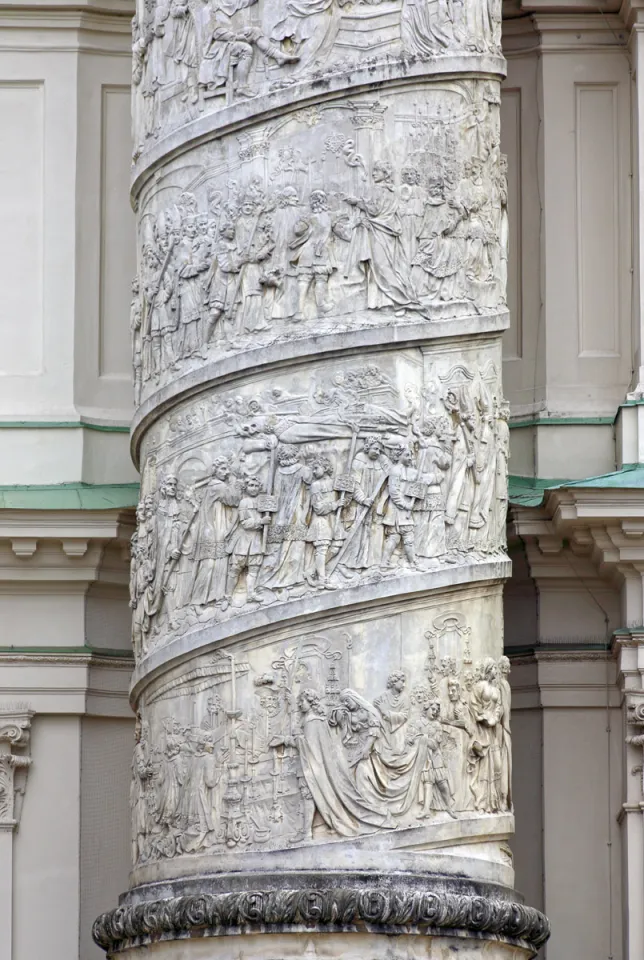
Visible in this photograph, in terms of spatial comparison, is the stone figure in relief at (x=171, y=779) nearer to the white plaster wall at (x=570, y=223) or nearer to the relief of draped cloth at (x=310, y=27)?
the white plaster wall at (x=570, y=223)

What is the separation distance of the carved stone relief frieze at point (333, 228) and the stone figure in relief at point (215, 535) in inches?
26.1

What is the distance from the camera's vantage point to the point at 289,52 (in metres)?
15.5

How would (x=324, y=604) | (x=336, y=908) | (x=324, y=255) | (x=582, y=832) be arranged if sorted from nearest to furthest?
(x=336, y=908) → (x=324, y=604) → (x=324, y=255) → (x=582, y=832)

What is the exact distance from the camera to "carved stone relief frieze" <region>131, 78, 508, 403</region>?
1535 centimetres

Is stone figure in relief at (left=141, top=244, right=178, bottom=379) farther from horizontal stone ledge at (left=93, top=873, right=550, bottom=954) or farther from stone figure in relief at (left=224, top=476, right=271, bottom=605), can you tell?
horizontal stone ledge at (left=93, top=873, right=550, bottom=954)

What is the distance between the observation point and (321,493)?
15.1m

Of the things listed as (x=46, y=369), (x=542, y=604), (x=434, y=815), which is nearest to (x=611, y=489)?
(x=542, y=604)

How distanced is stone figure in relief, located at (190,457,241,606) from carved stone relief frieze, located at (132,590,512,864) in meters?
0.34

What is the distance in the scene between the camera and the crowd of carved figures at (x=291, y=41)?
1553cm

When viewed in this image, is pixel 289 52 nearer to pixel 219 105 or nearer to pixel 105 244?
pixel 219 105

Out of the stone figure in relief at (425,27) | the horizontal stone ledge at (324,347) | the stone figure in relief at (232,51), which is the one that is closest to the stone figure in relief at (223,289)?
the horizontal stone ledge at (324,347)

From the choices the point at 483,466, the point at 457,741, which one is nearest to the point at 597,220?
the point at 483,466

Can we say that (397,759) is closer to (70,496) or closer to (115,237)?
(70,496)

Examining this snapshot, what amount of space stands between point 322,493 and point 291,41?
238 cm
